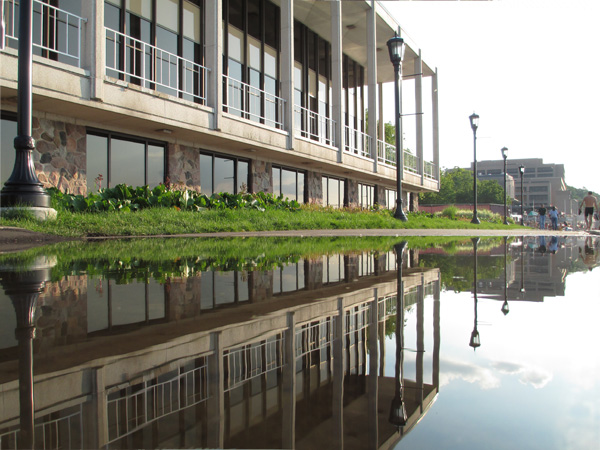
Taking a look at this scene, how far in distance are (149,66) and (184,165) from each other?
3.30m

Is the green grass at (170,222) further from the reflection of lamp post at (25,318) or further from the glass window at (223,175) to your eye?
the reflection of lamp post at (25,318)

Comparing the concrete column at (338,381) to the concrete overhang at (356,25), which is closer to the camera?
the concrete column at (338,381)

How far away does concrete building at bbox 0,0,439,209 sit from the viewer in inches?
444

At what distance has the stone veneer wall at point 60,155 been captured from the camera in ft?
37.5

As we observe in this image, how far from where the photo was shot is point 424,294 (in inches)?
124

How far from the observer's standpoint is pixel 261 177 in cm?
1934

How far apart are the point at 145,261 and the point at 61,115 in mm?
8828

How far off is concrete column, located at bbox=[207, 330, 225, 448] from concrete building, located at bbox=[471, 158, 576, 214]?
525 ft

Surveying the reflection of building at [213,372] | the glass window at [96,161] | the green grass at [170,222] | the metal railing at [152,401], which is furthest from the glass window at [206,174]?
the metal railing at [152,401]

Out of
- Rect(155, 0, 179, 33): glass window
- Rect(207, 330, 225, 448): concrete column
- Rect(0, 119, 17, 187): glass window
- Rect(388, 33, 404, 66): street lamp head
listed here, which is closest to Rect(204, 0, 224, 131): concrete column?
Rect(155, 0, 179, 33): glass window

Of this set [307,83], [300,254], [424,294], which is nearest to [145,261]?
[300,254]

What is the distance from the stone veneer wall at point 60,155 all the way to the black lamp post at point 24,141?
2.83 m

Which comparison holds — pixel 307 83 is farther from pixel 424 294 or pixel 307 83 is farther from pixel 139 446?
pixel 139 446

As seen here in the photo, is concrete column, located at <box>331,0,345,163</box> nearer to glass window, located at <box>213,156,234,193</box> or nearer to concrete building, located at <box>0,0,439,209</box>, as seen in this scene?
concrete building, located at <box>0,0,439,209</box>
